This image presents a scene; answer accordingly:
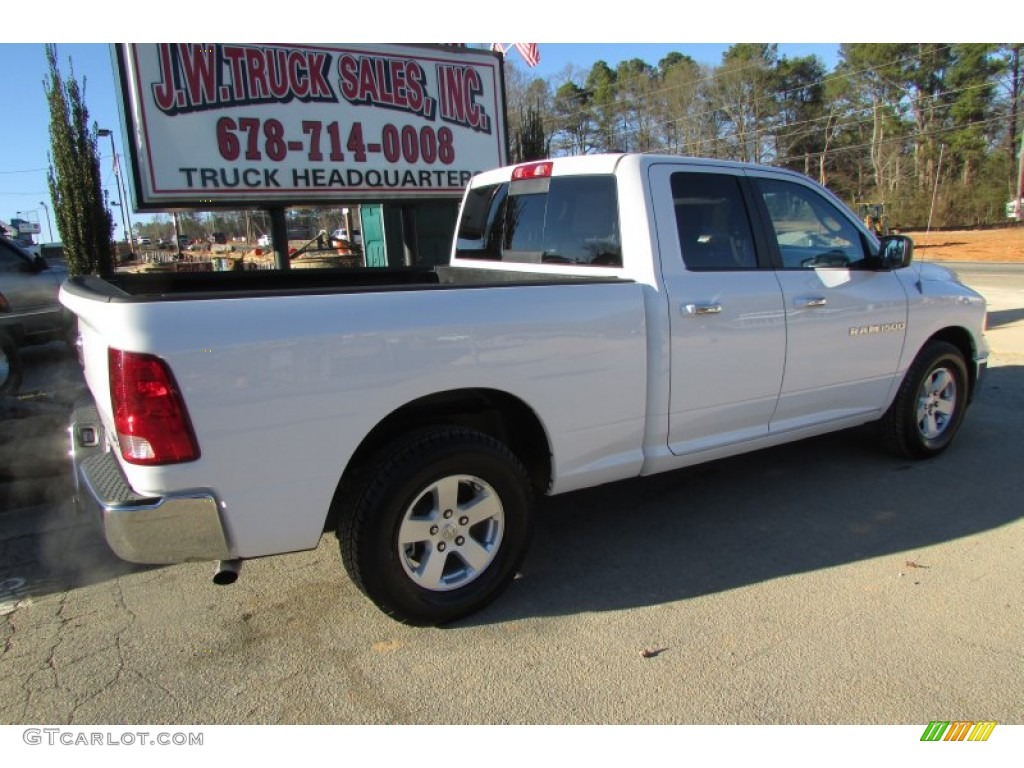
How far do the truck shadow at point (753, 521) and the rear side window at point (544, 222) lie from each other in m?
1.48

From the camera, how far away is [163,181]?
24.1ft

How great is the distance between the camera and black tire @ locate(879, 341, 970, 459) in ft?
15.0

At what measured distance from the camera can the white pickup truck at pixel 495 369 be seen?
236 cm

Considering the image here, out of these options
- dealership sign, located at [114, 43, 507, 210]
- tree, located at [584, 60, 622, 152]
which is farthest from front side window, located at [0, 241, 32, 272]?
tree, located at [584, 60, 622, 152]

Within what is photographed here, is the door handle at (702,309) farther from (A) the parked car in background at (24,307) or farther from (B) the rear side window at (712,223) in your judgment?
(A) the parked car in background at (24,307)

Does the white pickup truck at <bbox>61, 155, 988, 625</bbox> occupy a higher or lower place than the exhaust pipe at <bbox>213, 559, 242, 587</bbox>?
higher

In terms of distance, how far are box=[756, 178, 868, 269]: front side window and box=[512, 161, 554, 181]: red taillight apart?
3.89ft

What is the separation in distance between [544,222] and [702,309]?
1.10m

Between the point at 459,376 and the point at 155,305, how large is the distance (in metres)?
1.10

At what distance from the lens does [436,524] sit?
9.46 feet

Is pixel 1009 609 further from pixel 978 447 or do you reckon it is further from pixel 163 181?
pixel 163 181

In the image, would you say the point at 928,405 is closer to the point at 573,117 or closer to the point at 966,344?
the point at 966,344

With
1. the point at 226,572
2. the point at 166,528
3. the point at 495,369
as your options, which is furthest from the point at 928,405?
the point at 166,528

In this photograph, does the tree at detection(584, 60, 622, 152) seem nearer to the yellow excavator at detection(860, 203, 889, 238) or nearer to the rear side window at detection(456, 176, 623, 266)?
the yellow excavator at detection(860, 203, 889, 238)
